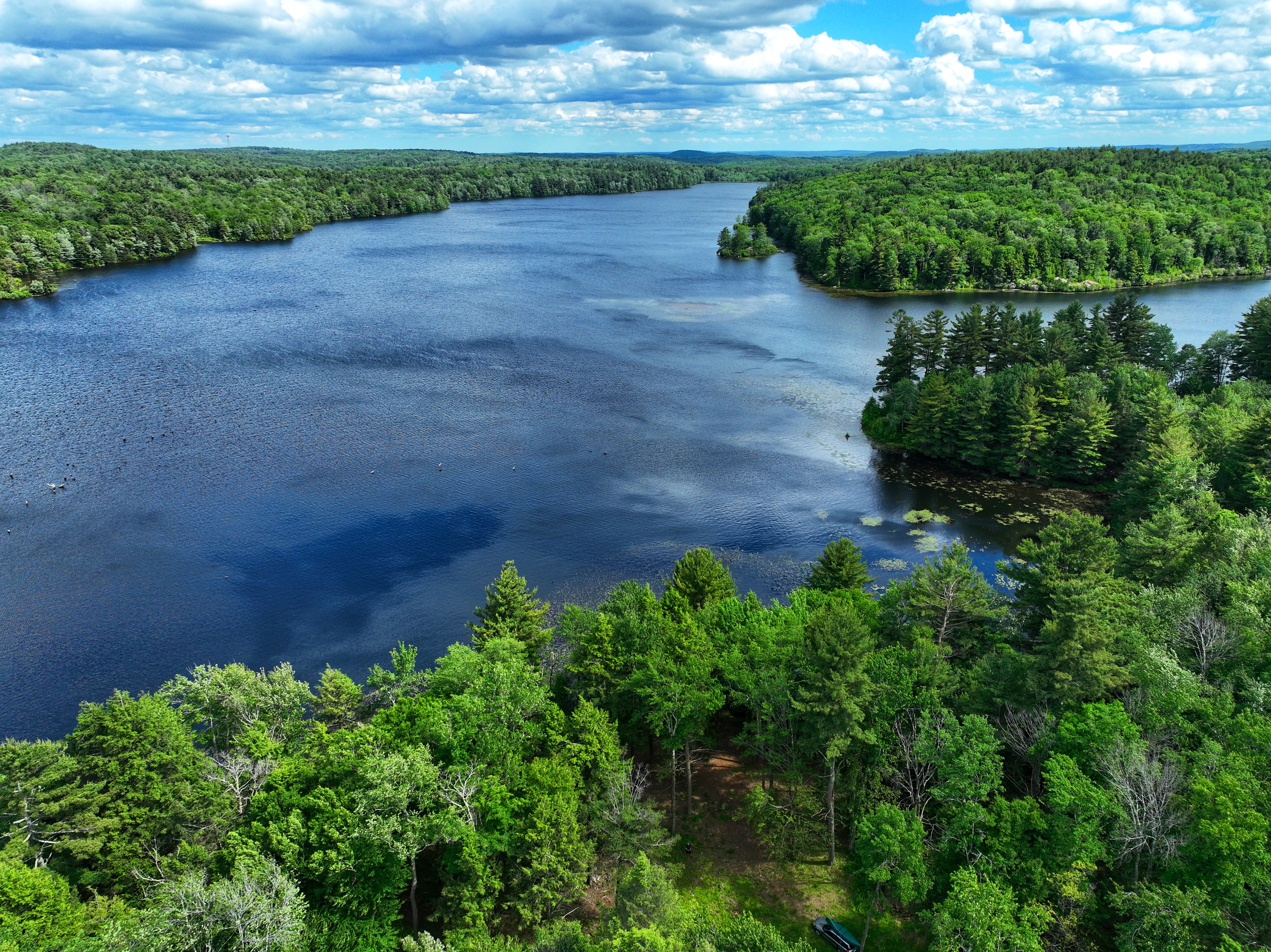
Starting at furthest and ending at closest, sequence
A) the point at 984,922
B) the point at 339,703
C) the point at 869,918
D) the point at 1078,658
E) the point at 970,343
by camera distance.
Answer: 1. the point at 970,343
2. the point at 339,703
3. the point at 1078,658
4. the point at 869,918
5. the point at 984,922

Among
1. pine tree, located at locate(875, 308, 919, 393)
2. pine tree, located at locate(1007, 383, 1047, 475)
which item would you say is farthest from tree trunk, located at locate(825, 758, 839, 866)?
pine tree, located at locate(875, 308, 919, 393)

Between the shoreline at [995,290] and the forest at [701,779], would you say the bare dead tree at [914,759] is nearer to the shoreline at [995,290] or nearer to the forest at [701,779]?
the forest at [701,779]

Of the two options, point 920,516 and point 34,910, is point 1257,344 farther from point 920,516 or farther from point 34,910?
point 34,910

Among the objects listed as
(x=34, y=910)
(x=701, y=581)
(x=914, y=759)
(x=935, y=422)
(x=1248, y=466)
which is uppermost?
(x=1248, y=466)

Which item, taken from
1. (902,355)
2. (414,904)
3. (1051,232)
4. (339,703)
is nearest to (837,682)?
(414,904)

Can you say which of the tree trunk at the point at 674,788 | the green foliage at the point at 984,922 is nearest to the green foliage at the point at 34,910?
the tree trunk at the point at 674,788

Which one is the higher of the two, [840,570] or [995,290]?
[995,290]
